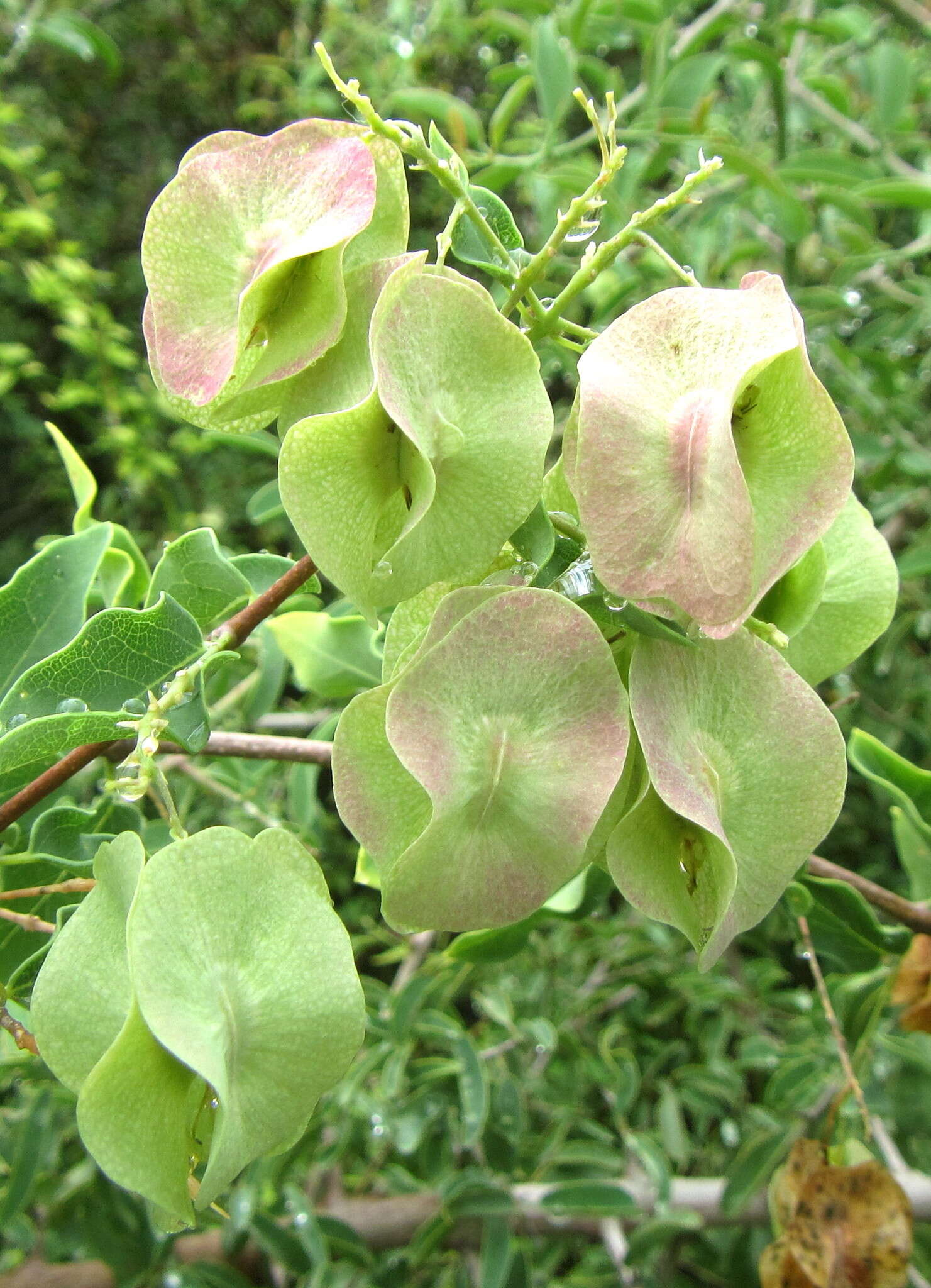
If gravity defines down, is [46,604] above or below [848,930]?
above

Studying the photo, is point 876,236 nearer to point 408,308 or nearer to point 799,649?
point 799,649

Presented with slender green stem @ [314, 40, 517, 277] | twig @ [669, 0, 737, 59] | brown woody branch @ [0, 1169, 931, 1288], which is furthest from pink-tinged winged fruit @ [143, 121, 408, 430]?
twig @ [669, 0, 737, 59]

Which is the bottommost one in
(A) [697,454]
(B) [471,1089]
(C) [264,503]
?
(B) [471,1089]

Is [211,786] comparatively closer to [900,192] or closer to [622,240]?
[622,240]

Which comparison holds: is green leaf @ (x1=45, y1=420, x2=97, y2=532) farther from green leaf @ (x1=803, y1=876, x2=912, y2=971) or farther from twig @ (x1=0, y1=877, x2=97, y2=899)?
green leaf @ (x1=803, y1=876, x2=912, y2=971)

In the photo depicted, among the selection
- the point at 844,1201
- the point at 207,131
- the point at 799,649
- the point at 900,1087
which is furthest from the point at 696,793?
the point at 207,131

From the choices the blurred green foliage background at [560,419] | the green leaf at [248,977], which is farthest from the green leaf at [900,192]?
the green leaf at [248,977]

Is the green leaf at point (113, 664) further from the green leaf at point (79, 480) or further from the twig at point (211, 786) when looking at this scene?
the twig at point (211, 786)

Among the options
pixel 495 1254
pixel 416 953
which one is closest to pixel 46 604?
pixel 495 1254
